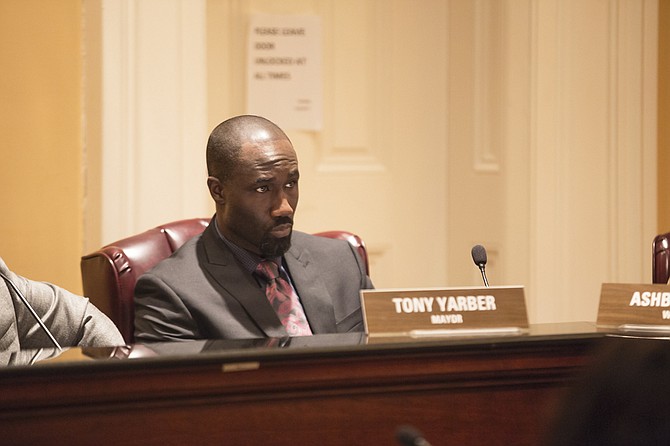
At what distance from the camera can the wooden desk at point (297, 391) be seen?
5.47 feet

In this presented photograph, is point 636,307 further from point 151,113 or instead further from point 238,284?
point 151,113

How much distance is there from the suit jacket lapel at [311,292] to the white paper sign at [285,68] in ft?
5.05

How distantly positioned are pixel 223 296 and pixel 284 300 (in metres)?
0.19

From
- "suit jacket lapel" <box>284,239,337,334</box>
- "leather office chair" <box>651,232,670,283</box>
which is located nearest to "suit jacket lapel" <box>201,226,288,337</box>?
"suit jacket lapel" <box>284,239,337,334</box>

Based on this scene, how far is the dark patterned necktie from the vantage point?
2596mm

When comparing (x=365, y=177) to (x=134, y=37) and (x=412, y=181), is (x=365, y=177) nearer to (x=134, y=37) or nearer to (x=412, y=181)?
(x=412, y=181)

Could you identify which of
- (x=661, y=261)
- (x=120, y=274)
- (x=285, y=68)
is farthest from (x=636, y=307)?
(x=285, y=68)

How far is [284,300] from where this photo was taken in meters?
2.64

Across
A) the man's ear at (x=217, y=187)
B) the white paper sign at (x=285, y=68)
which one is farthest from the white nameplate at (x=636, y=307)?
the white paper sign at (x=285, y=68)

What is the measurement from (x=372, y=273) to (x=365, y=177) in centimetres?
40

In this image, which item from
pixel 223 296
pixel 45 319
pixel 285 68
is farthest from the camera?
pixel 285 68

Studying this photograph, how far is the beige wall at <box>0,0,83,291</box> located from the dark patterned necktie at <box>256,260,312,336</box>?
39.0 inches

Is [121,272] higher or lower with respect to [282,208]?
lower

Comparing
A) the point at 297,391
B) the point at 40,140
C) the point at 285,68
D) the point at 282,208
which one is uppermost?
the point at 285,68
